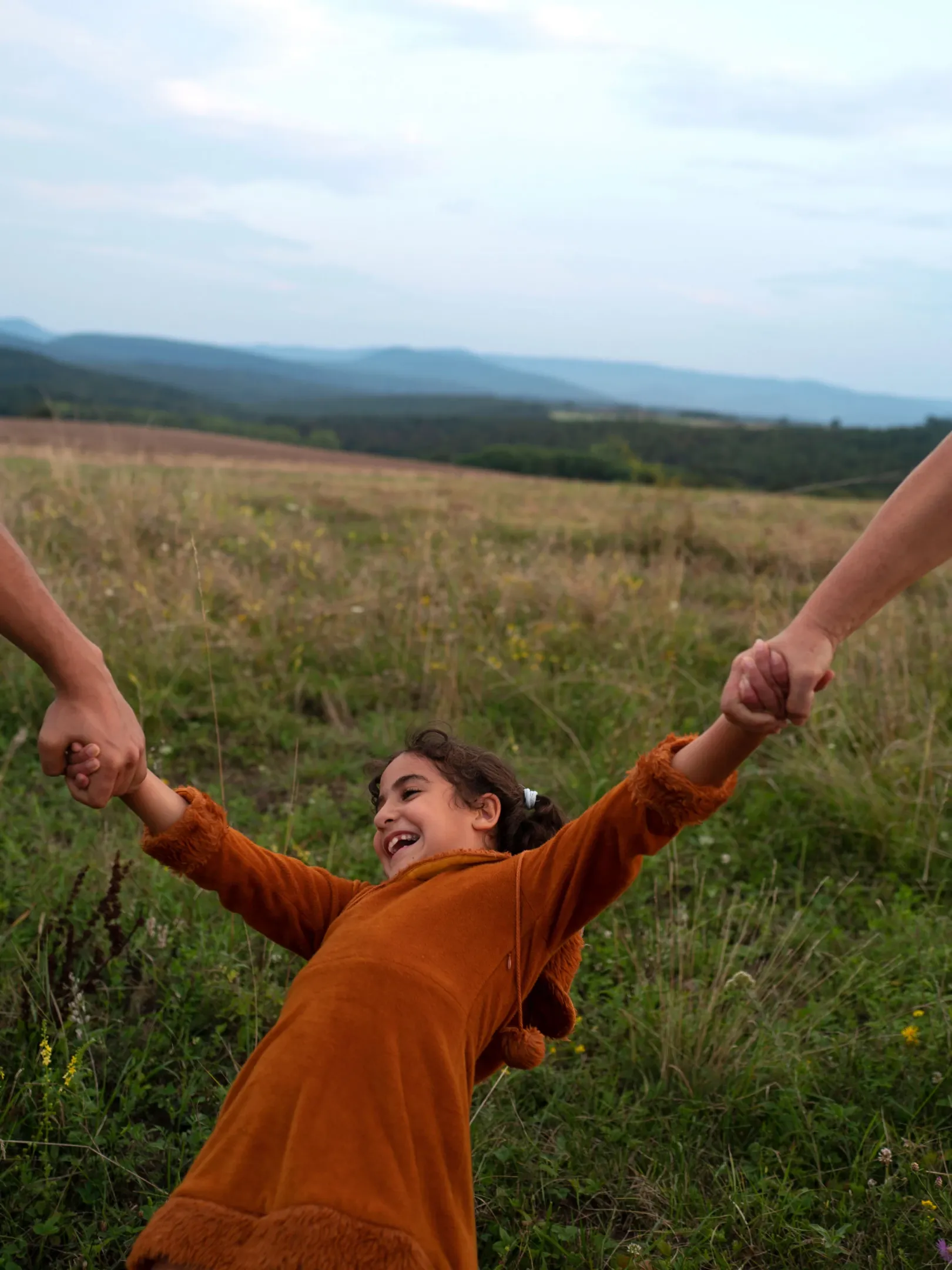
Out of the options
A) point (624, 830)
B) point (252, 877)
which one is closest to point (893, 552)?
point (624, 830)

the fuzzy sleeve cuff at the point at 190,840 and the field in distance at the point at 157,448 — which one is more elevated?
the field in distance at the point at 157,448

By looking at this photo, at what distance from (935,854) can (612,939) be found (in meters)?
1.24

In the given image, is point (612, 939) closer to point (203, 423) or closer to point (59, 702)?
point (59, 702)

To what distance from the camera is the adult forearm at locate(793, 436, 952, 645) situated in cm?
146

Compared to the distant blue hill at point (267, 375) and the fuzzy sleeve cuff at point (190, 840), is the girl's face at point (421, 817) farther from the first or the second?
the distant blue hill at point (267, 375)

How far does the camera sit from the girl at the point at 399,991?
1.40m

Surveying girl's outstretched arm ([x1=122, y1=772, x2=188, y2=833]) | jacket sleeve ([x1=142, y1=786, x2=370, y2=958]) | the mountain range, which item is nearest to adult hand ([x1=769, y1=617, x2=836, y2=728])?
jacket sleeve ([x1=142, y1=786, x2=370, y2=958])

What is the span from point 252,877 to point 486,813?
0.46 m

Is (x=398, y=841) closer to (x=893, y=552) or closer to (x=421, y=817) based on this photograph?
(x=421, y=817)

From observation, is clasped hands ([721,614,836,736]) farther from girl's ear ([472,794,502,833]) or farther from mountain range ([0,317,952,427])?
mountain range ([0,317,952,427])

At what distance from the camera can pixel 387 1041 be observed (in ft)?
4.99

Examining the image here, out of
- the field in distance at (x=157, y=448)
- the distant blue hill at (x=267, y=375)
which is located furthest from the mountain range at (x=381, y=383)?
the field in distance at (x=157, y=448)

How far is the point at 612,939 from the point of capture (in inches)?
123

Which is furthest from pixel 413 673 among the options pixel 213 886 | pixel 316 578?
pixel 213 886
